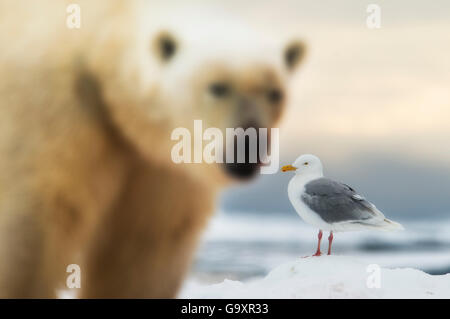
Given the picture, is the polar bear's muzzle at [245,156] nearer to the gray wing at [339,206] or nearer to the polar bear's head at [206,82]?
the polar bear's head at [206,82]

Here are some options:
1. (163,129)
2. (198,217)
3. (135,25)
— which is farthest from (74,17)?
(198,217)

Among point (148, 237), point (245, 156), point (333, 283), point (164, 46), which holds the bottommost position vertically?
point (333, 283)

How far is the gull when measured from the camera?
6.66 feet

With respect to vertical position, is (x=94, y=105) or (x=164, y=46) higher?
(x=164, y=46)

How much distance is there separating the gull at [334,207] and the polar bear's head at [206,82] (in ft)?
1.17

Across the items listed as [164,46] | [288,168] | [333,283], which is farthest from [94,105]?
[333,283]

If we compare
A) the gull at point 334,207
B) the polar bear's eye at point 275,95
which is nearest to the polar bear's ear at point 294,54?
the polar bear's eye at point 275,95

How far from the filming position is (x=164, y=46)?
5.65 ft

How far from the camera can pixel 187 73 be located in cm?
172

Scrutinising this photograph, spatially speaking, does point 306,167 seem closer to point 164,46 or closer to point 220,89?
Answer: point 220,89

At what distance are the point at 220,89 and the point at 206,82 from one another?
0.05 metres

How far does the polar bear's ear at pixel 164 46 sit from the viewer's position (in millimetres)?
1716

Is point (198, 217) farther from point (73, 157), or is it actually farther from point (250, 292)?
point (73, 157)

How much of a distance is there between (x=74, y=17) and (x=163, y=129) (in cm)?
43
